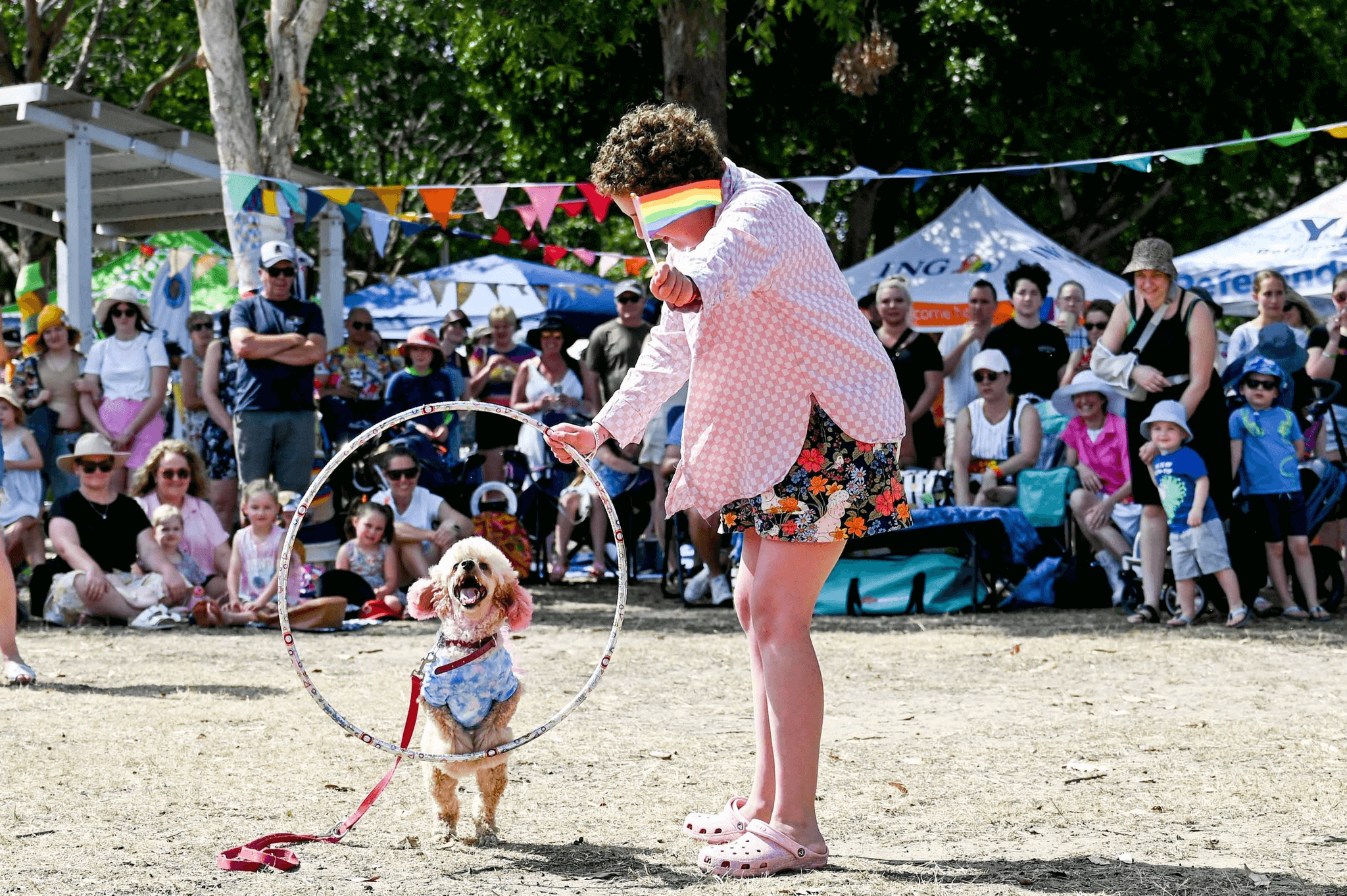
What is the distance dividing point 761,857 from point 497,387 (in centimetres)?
856

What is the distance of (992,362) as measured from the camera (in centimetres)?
1045

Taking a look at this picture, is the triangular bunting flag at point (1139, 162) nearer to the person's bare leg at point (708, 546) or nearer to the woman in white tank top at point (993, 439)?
the woman in white tank top at point (993, 439)

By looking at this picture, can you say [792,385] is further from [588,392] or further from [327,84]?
[327,84]

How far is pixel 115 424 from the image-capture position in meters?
10.8

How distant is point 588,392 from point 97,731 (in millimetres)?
6136

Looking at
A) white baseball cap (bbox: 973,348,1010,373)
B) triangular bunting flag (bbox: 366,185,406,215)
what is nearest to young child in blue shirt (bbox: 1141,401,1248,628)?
white baseball cap (bbox: 973,348,1010,373)

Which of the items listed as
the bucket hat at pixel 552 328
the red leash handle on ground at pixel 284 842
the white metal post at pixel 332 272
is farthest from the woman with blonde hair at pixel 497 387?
the red leash handle on ground at pixel 284 842

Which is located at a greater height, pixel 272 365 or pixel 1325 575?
pixel 272 365

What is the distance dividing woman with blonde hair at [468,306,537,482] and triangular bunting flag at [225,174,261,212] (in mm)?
2035

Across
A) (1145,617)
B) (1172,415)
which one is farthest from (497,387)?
(1172,415)

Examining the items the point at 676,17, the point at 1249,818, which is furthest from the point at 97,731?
the point at 676,17

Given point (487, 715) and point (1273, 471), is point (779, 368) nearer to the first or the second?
point (487, 715)

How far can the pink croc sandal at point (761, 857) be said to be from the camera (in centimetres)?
401

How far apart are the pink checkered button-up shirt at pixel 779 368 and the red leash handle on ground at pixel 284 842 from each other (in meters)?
1.15
